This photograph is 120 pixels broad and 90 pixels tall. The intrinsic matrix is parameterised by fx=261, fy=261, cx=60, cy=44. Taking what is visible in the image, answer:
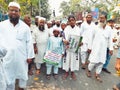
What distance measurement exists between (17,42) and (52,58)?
2477mm

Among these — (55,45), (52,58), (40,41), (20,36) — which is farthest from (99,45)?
(20,36)

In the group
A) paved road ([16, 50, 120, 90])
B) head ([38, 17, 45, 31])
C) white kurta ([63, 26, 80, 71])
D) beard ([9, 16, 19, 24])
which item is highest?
beard ([9, 16, 19, 24])

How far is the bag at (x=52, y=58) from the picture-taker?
298 inches

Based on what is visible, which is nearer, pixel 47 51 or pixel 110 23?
pixel 47 51

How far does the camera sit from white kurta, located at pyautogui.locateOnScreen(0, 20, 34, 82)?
203 inches

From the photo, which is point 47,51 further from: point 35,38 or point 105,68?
point 105,68

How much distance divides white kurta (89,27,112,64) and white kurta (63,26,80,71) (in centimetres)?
49

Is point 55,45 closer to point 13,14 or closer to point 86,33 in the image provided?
point 86,33

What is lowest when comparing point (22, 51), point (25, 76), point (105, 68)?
point (105, 68)

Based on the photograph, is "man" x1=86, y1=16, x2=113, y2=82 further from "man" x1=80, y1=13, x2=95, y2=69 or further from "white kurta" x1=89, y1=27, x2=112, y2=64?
"man" x1=80, y1=13, x2=95, y2=69

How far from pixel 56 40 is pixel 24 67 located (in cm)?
237

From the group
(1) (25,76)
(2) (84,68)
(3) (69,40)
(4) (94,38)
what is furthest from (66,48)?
(1) (25,76)

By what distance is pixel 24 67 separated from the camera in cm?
552

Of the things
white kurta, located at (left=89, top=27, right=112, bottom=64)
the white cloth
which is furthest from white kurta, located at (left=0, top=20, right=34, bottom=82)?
the white cloth
